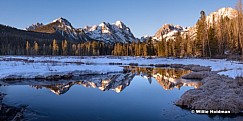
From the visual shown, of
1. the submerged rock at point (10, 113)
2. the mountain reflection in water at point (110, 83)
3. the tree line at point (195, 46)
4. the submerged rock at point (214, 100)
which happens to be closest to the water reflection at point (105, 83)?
the mountain reflection in water at point (110, 83)

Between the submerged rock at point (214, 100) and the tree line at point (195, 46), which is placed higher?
the tree line at point (195, 46)

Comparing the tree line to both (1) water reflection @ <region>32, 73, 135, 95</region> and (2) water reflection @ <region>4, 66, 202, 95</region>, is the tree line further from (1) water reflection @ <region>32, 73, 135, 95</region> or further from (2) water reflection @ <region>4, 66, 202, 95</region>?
(1) water reflection @ <region>32, 73, 135, 95</region>

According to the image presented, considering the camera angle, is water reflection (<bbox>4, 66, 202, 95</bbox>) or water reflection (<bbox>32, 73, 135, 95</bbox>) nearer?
water reflection (<bbox>32, 73, 135, 95</bbox>)

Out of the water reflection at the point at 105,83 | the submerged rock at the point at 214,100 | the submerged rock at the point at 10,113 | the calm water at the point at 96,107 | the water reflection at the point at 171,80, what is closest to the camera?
the submerged rock at the point at 10,113

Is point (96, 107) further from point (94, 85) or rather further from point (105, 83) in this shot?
point (105, 83)

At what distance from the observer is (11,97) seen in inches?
671

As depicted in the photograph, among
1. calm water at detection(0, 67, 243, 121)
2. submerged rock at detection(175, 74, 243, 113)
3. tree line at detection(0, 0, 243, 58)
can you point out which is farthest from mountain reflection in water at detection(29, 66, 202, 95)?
tree line at detection(0, 0, 243, 58)

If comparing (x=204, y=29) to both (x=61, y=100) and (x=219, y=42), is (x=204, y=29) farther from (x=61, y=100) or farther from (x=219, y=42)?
(x=61, y=100)

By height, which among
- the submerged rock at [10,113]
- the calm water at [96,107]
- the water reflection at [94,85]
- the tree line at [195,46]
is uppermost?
the tree line at [195,46]

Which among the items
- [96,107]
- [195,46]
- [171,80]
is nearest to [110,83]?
[171,80]

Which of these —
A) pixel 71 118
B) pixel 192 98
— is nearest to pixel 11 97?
pixel 71 118

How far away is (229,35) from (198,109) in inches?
2904

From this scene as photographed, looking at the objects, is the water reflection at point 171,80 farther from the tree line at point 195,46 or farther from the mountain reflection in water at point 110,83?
the tree line at point 195,46

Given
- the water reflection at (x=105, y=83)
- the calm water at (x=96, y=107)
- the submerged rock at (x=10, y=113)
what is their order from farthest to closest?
1. the water reflection at (x=105, y=83)
2. the calm water at (x=96, y=107)
3. the submerged rock at (x=10, y=113)
